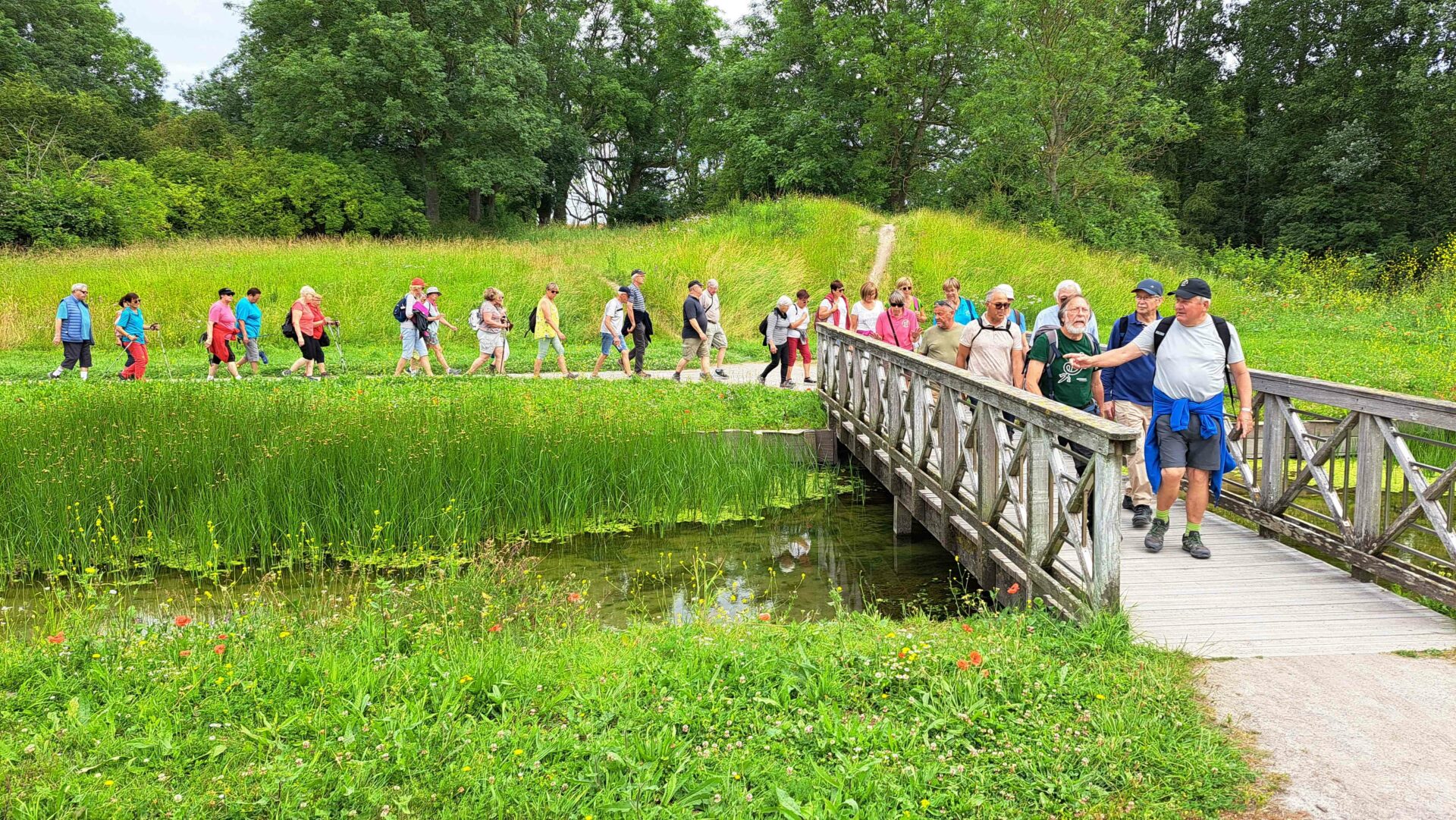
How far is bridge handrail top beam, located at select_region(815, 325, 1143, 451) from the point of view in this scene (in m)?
4.71

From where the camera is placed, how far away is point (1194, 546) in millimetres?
6184

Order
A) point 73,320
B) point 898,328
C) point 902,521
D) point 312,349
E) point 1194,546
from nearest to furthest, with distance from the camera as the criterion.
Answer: point 1194,546 < point 902,521 < point 898,328 < point 73,320 < point 312,349

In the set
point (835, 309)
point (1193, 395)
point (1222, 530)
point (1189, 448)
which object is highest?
point (835, 309)

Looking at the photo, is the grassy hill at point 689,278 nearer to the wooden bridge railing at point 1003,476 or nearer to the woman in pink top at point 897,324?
the woman in pink top at point 897,324

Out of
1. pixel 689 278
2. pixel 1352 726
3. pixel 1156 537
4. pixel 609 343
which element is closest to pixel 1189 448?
pixel 1156 537

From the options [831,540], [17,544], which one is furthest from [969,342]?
[17,544]

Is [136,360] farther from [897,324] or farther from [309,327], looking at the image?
[897,324]

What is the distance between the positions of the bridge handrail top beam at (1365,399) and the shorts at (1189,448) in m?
0.80

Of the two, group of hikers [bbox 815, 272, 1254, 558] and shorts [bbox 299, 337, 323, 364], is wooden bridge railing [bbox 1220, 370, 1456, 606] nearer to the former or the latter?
group of hikers [bbox 815, 272, 1254, 558]

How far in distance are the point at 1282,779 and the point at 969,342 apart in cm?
514

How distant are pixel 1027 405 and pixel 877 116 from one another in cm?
3255

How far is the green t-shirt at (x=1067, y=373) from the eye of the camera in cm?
691

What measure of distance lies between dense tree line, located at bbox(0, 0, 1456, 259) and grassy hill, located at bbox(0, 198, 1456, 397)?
4874mm

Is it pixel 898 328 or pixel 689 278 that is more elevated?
pixel 689 278
